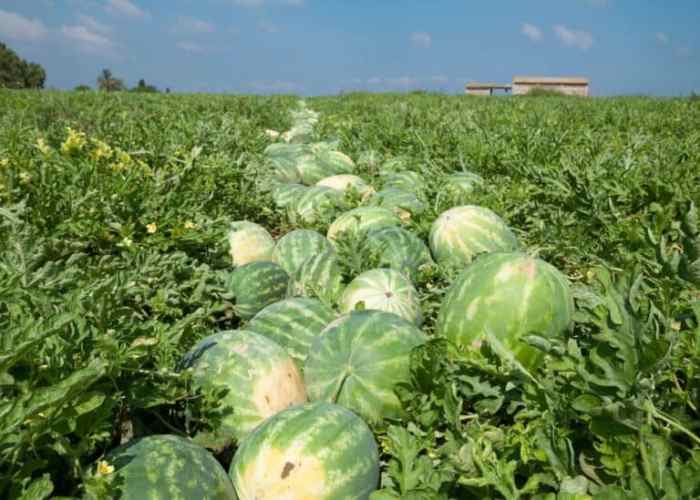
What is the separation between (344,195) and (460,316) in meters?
2.67

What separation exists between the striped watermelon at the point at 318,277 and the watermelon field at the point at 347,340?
2cm

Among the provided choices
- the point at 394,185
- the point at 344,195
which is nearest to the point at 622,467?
the point at 344,195

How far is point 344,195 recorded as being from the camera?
5184 millimetres

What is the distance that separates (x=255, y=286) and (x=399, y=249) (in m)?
0.90

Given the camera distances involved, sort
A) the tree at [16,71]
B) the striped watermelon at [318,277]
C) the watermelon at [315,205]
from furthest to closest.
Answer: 1. the tree at [16,71]
2. the watermelon at [315,205]
3. the striped watermelon at [318,277]

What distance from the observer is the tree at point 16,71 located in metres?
68.8

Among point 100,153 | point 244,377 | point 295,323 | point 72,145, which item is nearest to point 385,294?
point 295,323

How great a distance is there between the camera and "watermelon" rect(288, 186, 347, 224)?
4.91m

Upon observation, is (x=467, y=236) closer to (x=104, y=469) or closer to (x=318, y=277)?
(x=318, y=277)

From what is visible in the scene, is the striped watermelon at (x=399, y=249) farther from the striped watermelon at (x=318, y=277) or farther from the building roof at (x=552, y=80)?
the building roof at (x=552, y=80)

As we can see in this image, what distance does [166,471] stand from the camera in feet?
6.37

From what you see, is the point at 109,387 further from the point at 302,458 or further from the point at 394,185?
the point at 394,185

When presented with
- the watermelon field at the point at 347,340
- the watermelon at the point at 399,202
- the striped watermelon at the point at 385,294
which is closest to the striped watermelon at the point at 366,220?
the watermelon field at the point at 347,340

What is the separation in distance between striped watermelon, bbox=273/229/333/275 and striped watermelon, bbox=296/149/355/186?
265 cm
